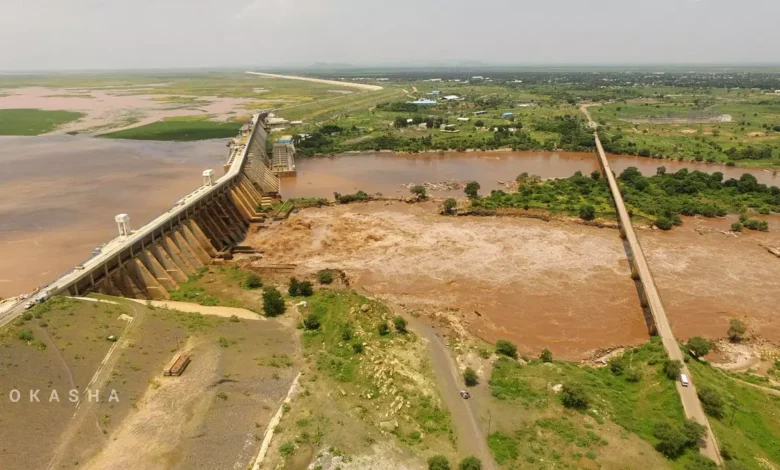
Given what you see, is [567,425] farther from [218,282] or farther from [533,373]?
[218,282]

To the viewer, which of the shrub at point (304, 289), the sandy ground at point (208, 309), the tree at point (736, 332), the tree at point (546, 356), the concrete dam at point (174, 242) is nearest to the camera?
the tree at point (546, 356)

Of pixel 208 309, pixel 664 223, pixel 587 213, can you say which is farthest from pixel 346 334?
pixel 664 223

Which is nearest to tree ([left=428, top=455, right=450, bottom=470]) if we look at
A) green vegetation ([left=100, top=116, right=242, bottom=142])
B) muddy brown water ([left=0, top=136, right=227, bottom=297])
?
muddy brown water ([left=0, top=136, right=227, bottom=297])

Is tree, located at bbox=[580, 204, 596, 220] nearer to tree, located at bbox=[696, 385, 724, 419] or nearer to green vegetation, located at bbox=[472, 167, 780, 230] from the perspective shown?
green vegetation, located at bbox=[472, 167, 780, 230]

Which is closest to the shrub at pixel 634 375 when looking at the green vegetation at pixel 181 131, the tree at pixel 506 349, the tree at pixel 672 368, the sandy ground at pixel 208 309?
the tree at pixel 672 368

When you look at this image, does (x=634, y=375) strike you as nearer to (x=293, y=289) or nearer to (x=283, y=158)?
(x=293, y=289)

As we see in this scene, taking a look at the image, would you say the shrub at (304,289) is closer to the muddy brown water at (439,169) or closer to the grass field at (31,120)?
the muddy brown water at (439,169)

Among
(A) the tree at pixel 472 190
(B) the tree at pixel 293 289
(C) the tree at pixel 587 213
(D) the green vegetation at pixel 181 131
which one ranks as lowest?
(B) the tree at pixel 293 289
